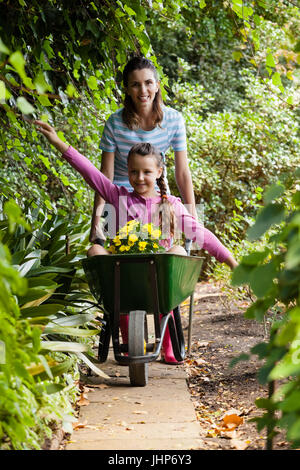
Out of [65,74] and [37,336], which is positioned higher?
[65,74]

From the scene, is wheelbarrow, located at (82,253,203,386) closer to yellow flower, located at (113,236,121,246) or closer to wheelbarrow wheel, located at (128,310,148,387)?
wheelbarrow wheel, located at (128,310,148,387)

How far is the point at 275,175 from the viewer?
26.1 feet

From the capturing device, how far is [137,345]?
9.14 ft

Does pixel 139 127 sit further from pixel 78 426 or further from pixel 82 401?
pixel 78 426

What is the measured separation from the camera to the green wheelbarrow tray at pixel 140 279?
2865 millimetres

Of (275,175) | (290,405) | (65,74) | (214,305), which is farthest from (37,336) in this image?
(275,175)

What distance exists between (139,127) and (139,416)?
170cm

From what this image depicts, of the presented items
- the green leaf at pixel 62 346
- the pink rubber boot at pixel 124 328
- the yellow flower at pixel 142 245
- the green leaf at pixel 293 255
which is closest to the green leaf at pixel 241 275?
the green leaf at pixel 293 255

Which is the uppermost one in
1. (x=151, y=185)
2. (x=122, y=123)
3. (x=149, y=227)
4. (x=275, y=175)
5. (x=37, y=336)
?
(x=275, y=175)

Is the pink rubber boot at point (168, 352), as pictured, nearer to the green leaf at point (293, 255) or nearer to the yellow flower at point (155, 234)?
the yellow flower at point (155, 234)

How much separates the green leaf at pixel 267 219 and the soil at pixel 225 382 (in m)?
0.51
